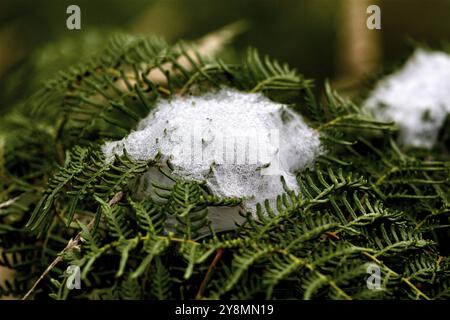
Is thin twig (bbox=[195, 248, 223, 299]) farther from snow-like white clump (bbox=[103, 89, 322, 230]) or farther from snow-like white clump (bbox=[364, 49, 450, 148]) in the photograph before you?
snow-like white clump (bbox=[364, 49, 450, 148])

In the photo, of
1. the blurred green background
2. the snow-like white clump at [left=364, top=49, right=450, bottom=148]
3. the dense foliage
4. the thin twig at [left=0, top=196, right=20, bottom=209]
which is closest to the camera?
the dense foliage

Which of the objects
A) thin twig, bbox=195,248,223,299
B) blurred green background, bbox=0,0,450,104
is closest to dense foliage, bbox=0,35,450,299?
thin twig, bbox=195,248,223,299

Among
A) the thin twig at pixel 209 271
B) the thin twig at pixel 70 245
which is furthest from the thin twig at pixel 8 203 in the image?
the thin twig at pixel 209 271

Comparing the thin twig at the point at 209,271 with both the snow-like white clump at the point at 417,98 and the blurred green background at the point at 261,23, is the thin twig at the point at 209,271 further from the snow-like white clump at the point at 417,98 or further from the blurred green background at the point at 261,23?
the blurred green background at the point at 261,23

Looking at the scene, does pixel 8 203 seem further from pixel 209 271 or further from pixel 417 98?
pixel 417 98

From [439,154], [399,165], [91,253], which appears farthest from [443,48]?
[91,253]
